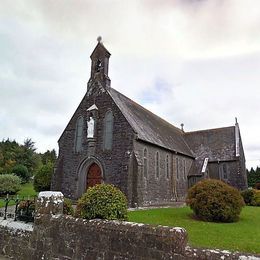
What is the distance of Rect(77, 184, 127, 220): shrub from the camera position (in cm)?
774

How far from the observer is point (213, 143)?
33844 millimetres

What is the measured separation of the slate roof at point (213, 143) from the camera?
31.3 metres

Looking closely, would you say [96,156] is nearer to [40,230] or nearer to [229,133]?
[40,230]

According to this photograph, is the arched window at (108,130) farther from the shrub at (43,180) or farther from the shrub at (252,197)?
the shrub at (252,197)

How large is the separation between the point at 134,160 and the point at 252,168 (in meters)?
41.4

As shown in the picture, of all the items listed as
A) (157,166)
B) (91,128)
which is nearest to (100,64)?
(91,128)

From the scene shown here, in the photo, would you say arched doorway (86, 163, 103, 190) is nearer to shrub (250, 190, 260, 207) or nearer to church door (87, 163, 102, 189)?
church door (87, 163, 102, 189)

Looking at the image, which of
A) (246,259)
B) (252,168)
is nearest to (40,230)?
(246,259)

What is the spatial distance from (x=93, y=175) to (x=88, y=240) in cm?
1553

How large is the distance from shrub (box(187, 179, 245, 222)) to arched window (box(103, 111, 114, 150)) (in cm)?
900

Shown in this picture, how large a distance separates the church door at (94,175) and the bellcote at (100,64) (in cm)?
729

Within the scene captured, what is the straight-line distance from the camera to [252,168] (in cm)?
5175

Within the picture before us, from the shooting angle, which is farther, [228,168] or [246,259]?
[228,168]

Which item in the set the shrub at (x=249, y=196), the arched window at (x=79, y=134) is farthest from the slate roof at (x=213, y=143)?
the arched window at (x=79, y=134)
